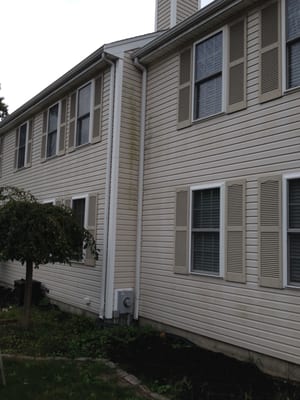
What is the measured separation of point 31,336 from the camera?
6.98 m

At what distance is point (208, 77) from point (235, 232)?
2.70 m

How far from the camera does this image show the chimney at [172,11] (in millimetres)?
10102

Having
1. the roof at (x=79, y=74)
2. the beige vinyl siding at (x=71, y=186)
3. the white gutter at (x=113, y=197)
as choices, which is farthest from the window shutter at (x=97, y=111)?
the white gutter at (x=113, y=197)

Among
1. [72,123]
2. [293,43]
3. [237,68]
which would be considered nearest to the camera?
[293,43]

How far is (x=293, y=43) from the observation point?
5.37 metres

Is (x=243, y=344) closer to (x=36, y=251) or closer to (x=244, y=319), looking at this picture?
(x=244, y=319)

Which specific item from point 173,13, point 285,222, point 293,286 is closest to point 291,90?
point 285,222

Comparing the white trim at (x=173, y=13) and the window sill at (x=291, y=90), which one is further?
the white trim at (x=173, y=13)

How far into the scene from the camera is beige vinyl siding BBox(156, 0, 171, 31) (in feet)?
33.5

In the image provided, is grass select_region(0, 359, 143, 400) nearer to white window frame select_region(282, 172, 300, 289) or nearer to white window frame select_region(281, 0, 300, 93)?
white window frame select_region(282, 172, 300, 289)

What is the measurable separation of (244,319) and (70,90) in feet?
22.8

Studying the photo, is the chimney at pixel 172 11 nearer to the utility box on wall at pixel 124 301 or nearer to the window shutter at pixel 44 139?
the window shutter at pixel 44 139

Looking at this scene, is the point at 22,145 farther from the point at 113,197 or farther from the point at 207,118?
the point at 207,118

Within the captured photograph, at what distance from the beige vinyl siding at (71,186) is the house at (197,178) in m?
0.05
